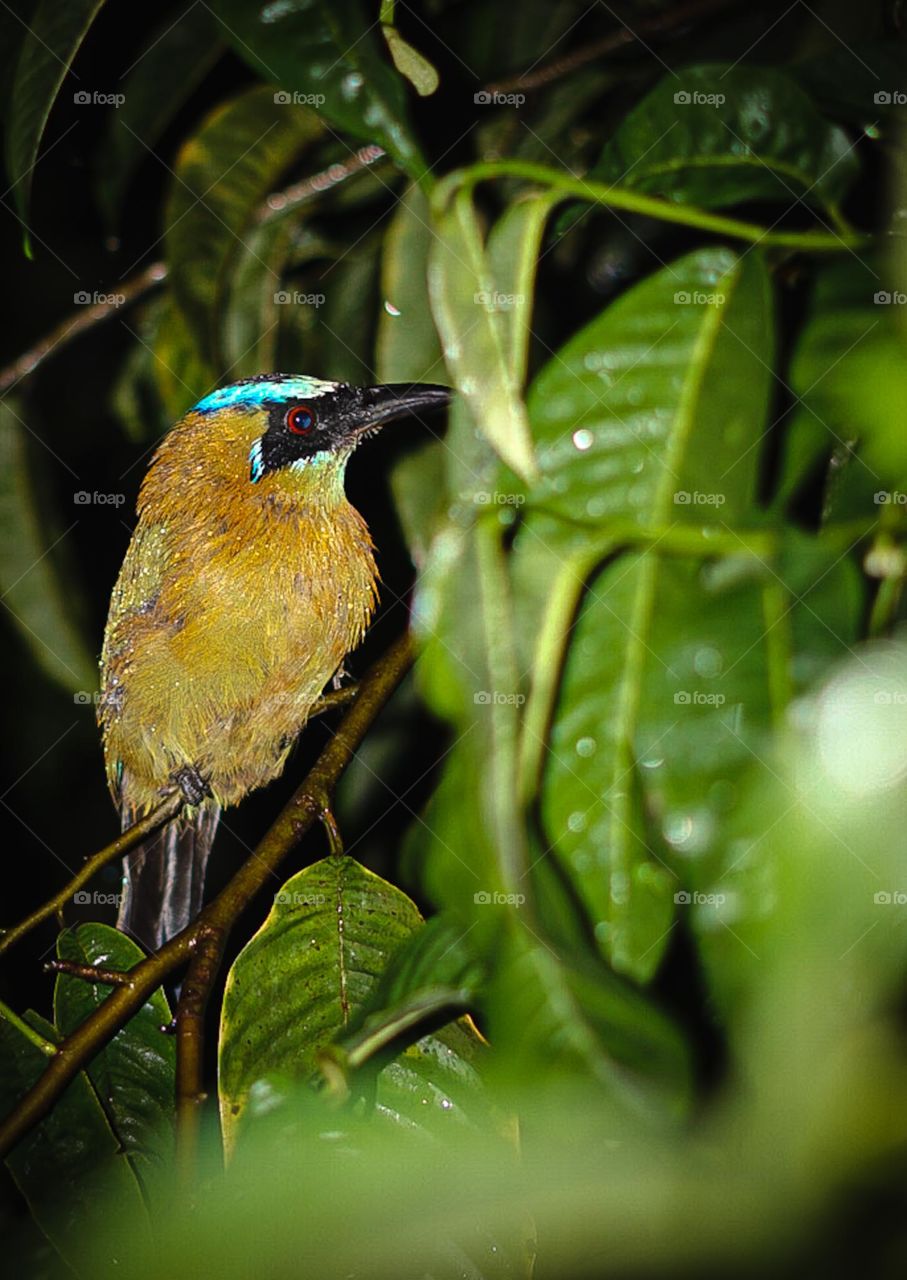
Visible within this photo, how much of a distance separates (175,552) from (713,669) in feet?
2.58

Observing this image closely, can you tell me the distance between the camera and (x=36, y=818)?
5.80 feet

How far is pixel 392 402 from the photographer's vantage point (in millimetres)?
1332

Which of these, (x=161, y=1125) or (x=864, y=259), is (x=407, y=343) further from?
(x=161, y=1125)

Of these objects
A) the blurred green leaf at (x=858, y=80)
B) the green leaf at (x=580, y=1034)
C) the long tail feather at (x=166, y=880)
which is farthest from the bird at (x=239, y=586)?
the green leaf at (x=580, y=1034)

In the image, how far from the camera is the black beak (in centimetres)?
128

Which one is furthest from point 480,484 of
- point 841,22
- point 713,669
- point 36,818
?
point 841,22

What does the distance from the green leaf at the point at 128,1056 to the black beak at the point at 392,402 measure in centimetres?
69

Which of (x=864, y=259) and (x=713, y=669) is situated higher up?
(x=864, y=259)

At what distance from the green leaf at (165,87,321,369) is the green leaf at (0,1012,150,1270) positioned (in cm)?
91

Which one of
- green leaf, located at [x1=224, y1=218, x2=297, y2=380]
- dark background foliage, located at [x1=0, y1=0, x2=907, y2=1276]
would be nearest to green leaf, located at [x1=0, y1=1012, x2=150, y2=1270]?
dark background foliage, located at [x1=0, y1=0, x2=907, y2=1276]

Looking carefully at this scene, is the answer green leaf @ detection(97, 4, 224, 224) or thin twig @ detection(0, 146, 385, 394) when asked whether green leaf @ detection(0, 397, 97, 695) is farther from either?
green leaf @ detection(97, 4, 224, 224)

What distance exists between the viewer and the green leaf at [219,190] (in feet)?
5.04

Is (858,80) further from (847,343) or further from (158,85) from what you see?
(158,85)

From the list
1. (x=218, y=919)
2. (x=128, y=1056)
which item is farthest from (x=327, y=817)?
(x=128, y=1056)
